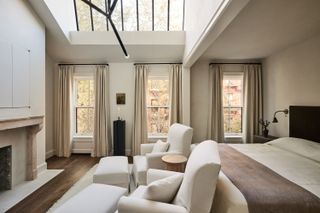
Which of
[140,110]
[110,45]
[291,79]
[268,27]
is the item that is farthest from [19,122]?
[291,79]

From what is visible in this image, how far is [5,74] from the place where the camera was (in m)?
3.28

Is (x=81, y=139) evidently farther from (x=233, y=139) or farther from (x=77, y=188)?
(x=233, y=139)

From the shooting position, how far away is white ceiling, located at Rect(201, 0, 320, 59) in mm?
2801

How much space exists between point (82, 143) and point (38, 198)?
2.90 metres

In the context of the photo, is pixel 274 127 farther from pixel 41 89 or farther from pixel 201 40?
pixel 41 89

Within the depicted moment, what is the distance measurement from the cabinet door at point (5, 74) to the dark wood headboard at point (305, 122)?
5.12m

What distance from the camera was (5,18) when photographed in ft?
10.9

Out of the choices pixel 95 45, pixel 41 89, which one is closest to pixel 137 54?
pixel 95 45

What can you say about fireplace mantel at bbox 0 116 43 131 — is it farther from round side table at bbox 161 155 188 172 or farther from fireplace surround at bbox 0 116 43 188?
round side table at bbox 161 155 188 172

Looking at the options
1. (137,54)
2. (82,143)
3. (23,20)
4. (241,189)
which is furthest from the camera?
(82,143)

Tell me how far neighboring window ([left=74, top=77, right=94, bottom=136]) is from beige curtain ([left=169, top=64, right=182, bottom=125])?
7.50 ft

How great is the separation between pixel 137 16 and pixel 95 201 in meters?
4.75

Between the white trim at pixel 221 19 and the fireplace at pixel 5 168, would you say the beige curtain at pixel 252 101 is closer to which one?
the white trim at pixel 221 19

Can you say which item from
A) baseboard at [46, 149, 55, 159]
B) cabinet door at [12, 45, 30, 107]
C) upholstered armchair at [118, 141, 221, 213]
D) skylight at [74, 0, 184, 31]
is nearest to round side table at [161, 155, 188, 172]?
upholstered armchair at [118, 141, 221, 213]
